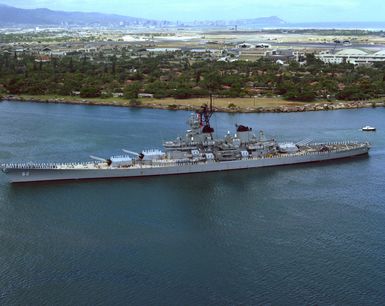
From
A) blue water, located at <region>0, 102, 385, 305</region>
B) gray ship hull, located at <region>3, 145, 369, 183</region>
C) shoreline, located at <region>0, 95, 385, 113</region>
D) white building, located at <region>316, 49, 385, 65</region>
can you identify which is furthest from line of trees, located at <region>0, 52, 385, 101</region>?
gray ship hull, located at <region>3, 145, 369, 183</region>

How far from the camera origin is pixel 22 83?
1994 inches

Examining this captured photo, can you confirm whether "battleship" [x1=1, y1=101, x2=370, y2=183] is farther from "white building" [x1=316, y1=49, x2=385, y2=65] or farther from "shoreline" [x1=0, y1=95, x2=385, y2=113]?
"white building" [x1=316, y1=49, x2=385, y2=65]

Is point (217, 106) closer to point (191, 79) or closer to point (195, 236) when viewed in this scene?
point (191, 79)

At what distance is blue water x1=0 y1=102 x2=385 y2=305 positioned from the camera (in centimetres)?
1555

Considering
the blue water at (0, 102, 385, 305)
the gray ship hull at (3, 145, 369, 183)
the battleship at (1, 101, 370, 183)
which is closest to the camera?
the blue water at (0, 102, 385, 305)

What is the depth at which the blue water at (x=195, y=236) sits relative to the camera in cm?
1555

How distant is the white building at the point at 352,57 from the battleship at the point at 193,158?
143 feet

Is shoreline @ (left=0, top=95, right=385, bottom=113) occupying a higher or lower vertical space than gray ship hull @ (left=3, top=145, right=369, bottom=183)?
higher

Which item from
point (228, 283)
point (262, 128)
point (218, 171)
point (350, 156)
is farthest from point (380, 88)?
point (228, 283)

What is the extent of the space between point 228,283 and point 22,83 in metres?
40.0

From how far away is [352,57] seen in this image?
72062 millimetres

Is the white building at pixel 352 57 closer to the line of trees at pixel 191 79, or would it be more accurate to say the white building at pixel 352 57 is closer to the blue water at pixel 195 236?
the line of trees at pixel 191 79

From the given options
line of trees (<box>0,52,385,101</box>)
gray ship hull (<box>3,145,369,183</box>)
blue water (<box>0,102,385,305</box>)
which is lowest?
blue water (<box>0,102,385,305</box>)

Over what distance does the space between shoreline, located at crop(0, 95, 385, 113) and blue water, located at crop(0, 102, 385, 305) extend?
12659 millimetres
